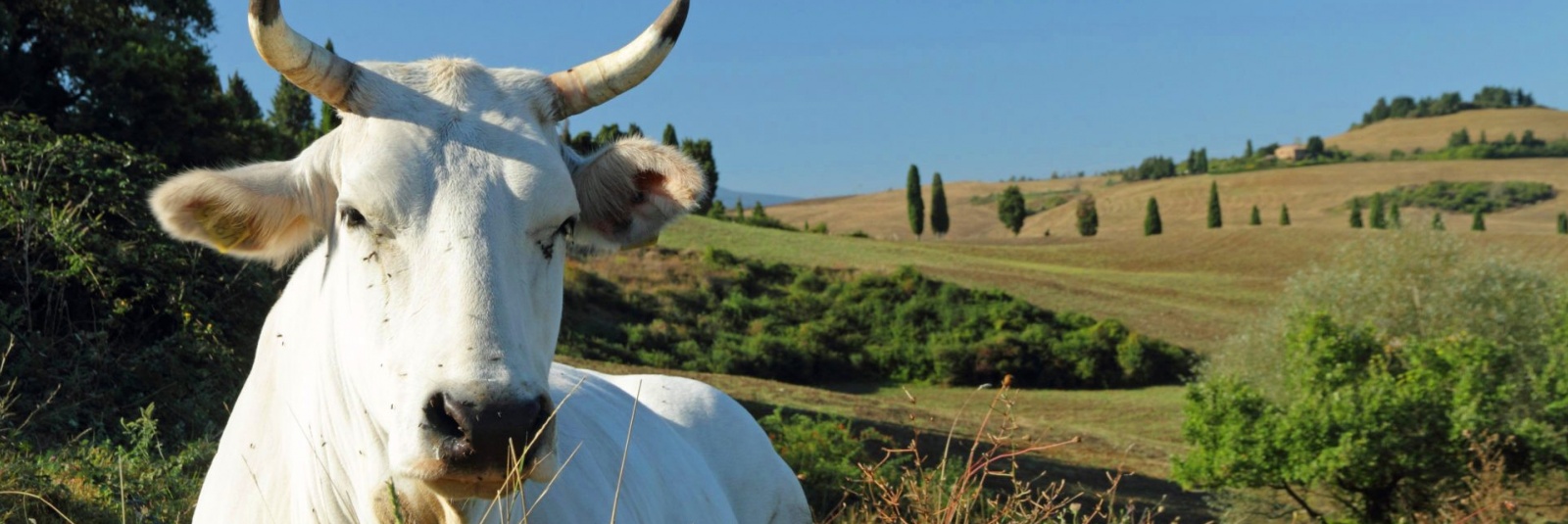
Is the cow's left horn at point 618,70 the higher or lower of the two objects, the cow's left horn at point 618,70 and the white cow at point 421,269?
the higher

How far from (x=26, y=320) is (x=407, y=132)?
8.92m

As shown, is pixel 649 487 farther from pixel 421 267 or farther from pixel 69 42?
pixel 69 42

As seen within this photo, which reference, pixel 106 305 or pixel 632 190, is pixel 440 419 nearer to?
pixel 632 190

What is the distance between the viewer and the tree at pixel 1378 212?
4353 inches

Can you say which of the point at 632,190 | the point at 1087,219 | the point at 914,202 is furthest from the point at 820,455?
the point at 1087,219

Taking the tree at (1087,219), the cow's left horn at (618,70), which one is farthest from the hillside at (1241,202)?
the cow's left horn at (618,70)

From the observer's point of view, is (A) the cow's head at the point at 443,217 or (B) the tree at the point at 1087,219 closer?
(A) the cow's head at the point at 443,217

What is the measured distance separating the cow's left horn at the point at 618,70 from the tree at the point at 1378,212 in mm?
115441

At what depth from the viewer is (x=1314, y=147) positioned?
186 meters

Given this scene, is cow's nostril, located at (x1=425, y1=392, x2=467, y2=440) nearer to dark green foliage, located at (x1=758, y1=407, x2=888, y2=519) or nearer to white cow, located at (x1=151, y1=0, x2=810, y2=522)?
white cow, located at (x1=151, y1=0, x2=810, y2=522)

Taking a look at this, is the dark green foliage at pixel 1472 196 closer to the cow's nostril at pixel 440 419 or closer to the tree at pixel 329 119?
the tree at pixel 329 119

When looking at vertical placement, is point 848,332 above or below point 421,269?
below

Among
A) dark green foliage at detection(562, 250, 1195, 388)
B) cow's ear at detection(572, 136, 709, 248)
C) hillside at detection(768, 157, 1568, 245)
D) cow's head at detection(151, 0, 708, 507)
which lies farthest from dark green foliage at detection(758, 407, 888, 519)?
hillside at detection(768, 157, 1568, 245)

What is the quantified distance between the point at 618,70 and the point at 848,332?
57299 mm
